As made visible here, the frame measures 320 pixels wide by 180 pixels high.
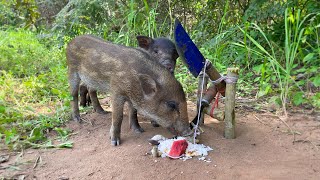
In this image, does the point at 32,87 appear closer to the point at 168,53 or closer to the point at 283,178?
the point at 168,53

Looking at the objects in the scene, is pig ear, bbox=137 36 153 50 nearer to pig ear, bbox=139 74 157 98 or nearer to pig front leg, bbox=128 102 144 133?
pig front leg, bbox=128 102 144 133

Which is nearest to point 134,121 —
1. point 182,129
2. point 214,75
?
point 182,129

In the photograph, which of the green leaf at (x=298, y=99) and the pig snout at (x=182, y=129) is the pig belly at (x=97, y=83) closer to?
the pig snout at (x=182, y=129)

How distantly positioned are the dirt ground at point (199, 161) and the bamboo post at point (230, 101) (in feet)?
0.33

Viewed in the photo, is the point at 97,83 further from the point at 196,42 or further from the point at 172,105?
the point at 196,42

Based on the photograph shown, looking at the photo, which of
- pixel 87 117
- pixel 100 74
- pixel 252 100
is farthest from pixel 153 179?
pixel 252 100

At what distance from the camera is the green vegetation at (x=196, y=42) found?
14.4 feet

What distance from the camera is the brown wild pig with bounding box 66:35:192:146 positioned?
359 centimetres

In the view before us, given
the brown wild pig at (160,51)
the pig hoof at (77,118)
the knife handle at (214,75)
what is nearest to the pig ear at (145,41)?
the brown wild pig at (160,51)

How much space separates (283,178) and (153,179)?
1.07 meters

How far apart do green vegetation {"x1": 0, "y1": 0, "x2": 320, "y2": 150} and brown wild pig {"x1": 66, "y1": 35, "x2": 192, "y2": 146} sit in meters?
Answer: 0.71

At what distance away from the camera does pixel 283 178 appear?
297 cm

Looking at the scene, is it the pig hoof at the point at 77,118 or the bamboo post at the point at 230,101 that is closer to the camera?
the bamboo post at the point at 230,101

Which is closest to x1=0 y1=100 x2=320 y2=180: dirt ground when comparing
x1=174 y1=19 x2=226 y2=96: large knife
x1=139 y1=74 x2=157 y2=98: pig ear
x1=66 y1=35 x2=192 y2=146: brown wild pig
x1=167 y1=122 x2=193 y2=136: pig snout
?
x1=167 y1=122 x2=193 y2=136: pig snout
